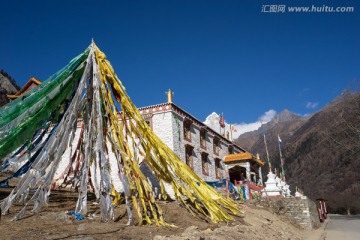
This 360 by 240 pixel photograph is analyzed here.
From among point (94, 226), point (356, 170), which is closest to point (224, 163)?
point (94, 226)

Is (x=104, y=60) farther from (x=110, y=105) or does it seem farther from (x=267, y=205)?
(x=267, y=205)

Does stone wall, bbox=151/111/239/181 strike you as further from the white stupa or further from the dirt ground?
the dirt ground

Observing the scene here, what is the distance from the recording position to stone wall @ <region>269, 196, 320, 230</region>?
62.0 feet

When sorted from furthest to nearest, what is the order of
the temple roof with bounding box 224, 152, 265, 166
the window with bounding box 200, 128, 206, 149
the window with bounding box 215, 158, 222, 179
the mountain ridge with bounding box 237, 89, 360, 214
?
the mountain ridge with bounding box 237, 89, 360, 214 < the window with bounding box 215, 158, 222, 179 < the temple roof with bounding box 224, 152, 265, 166 < the window with bounding box 200, 128, 206, 149

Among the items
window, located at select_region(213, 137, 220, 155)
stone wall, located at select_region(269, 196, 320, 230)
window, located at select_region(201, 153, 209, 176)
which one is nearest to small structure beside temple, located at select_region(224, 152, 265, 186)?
window, located at select_region(213, 137, 220, 155)

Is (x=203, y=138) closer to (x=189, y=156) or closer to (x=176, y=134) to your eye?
(x=189, y=156)

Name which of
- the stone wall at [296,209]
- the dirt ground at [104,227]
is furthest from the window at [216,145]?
the dirt ground at [104,227]

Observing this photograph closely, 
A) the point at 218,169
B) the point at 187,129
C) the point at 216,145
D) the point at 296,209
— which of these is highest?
the point at 187,129

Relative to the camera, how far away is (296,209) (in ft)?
63.2

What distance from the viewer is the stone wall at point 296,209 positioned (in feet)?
62.0

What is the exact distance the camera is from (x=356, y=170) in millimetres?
64500

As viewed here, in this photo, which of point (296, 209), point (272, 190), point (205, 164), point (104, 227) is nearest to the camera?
point (104, 227)

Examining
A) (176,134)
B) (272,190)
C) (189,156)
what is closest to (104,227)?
(272,190)

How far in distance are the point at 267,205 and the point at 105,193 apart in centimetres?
1320
